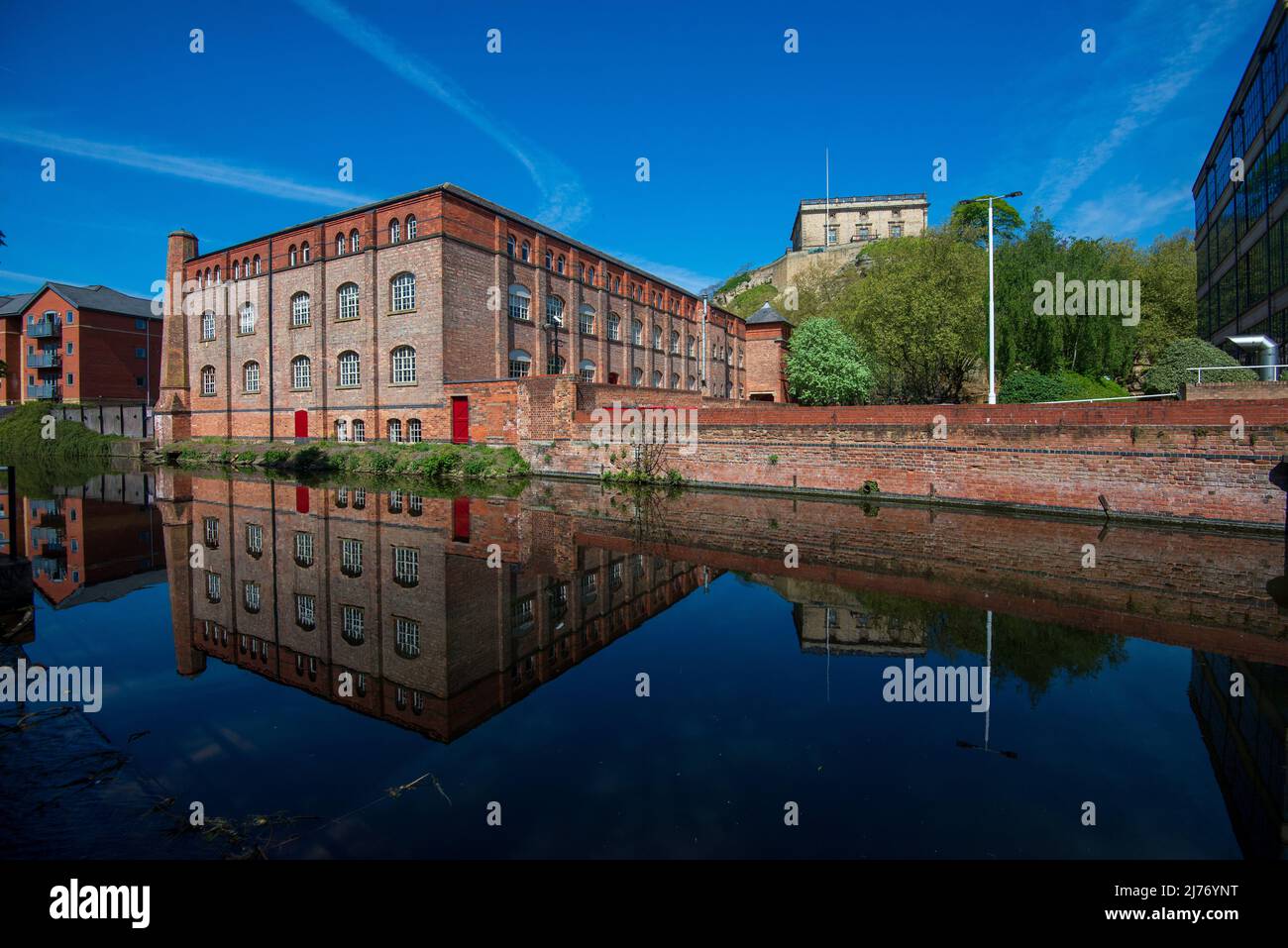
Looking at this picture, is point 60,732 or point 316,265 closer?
point 60,732

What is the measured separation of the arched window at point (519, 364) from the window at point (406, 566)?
20733mm

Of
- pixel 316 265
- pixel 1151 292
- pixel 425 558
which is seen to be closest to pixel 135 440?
pixel 316 265

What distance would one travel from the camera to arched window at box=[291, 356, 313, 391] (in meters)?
31.7

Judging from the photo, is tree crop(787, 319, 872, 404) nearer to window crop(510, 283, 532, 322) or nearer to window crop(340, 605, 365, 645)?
window crop(510, 283, 532, 322)

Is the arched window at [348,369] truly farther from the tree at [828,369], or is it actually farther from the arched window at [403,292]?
the tree at [828,369]

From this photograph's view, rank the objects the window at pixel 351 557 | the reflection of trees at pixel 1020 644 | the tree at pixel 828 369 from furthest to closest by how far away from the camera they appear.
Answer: the tree at pixel 828 369, the window at pixel 351 557, the reflection of trees at pixel 1020 644

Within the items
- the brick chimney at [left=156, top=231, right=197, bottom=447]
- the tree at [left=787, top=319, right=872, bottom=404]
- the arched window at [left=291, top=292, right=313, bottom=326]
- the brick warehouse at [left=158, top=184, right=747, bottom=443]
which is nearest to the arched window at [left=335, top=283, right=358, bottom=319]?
the brick warehouse at [left=158, top=184, right=747, bottom=443]

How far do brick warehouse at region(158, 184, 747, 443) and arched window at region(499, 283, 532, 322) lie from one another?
0.28 ft

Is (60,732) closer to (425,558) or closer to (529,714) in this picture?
(529,714)

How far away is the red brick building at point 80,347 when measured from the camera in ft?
159

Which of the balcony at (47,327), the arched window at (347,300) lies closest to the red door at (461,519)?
the arched window at (347,300)

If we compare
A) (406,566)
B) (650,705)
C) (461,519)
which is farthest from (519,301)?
(650,705)
